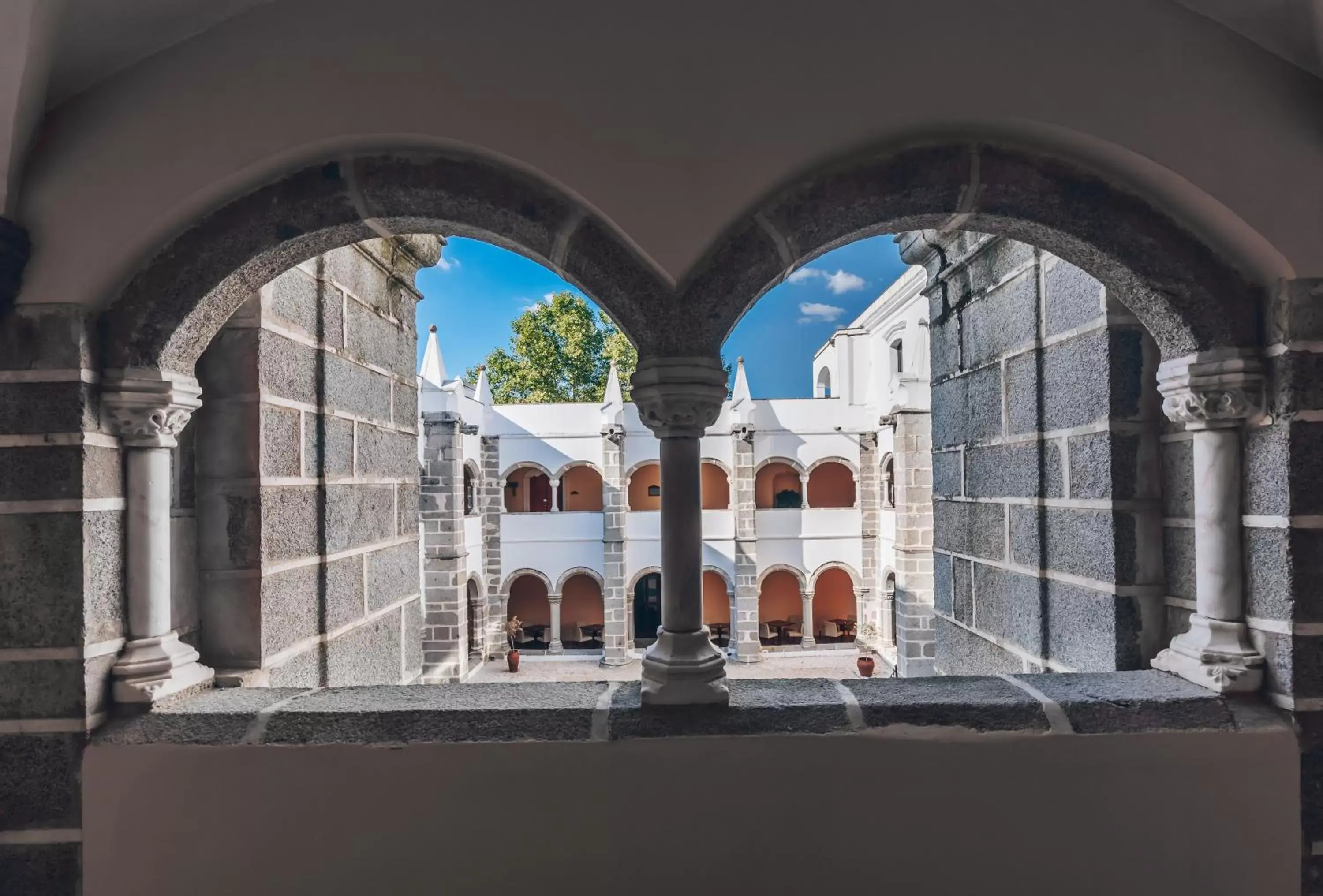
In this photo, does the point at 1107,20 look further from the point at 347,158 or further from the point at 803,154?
the point at 347,158

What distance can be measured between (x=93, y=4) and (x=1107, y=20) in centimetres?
187

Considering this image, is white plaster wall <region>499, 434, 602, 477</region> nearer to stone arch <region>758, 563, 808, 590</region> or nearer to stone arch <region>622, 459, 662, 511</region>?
stone arch <region>622, 459, 662, 511</region>

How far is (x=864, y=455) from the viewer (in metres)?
10.4

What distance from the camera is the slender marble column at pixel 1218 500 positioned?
126 cm

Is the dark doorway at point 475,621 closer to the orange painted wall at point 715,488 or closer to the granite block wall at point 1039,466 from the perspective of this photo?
the orange painted wall at point 715,488

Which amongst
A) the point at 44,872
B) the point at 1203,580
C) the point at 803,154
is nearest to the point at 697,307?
the point at 803,154

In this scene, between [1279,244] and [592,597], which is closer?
[1279,244]

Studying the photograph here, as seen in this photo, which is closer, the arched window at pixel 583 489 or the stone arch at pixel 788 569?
the stone arch at pixel 788 569

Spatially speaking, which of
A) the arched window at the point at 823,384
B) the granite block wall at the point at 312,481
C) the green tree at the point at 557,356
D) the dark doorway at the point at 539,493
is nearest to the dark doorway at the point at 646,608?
the dark doorway at the point at 539,493

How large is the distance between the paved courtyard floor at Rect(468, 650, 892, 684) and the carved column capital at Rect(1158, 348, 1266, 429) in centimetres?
707

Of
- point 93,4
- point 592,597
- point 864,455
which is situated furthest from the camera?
point 592,597

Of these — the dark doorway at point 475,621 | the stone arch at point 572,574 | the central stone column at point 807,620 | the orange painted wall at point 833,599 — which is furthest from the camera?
the orange painted wall at point 833,599

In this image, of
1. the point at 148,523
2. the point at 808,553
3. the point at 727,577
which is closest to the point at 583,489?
the point at 727,577

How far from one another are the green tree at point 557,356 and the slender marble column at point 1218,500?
1253cm
